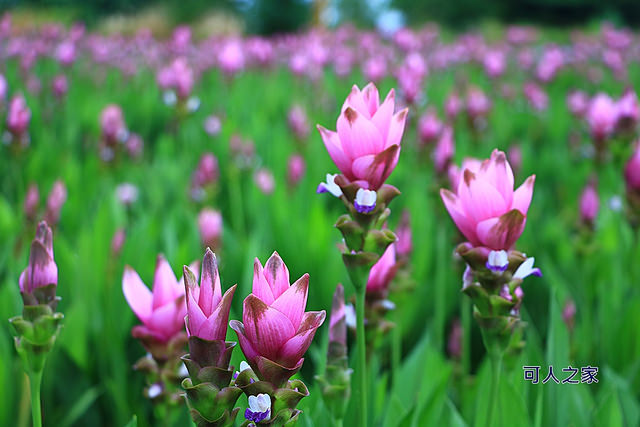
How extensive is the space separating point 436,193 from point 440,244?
160 millimetres

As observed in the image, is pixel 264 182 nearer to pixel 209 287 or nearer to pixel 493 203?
pixel 493 203

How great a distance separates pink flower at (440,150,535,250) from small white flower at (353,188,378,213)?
116 millimetres

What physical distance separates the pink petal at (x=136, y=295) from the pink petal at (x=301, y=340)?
40 centimetres

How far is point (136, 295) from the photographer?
0.96 m

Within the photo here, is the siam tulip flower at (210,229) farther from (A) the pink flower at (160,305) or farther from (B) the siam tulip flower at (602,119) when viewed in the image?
(B) the siam tulip flower at (602,119)

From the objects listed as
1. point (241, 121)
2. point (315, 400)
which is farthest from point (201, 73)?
point (315, 400)

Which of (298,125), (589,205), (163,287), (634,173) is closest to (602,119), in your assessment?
(589,205)

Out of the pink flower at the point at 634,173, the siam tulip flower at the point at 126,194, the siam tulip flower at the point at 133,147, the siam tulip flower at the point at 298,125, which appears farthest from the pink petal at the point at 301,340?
the siam tulip flower at the point at 133,147

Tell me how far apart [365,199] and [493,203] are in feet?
0.57

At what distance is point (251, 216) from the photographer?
2.91 meters

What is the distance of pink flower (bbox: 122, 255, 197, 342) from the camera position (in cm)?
94

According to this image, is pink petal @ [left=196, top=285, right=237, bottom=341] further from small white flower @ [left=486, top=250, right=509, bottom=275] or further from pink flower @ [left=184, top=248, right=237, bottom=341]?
small white flower @ [left=486, top=250, right=509, bottom=275]

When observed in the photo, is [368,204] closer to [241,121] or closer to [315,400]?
[315,400]

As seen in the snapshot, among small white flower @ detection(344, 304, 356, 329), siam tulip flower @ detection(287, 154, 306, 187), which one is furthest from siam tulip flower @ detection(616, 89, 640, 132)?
small white flower @ detection(344, 304, 356, 329)
